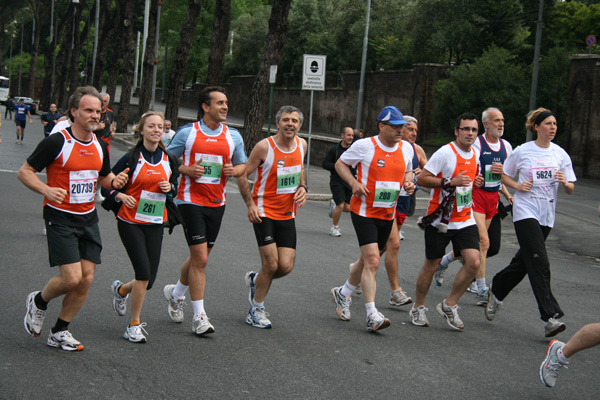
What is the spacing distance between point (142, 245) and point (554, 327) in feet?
11.4

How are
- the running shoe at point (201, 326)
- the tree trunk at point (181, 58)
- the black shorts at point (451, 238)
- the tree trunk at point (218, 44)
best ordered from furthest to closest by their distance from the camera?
1. the tree trunk at point (181, 58)
2. the tree trunk at point (218, 44)
3. the black shorts at point (451, 238)
4. the running shoe at point (201, 326)

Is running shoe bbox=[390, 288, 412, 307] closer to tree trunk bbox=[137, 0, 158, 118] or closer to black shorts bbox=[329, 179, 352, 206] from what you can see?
black shorts bbox=[329, 179, 352, 206]

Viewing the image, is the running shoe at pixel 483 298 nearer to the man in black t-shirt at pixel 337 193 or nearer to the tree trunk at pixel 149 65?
the man in black t-shirt at pixel 337 193

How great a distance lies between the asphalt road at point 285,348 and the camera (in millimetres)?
5324

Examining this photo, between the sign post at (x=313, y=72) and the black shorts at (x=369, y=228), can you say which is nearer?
the black shorts at (x=369, y=228)

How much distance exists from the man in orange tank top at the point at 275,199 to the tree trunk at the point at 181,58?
22.7 m

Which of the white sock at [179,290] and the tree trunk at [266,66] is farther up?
the tree trunk at [266,66]

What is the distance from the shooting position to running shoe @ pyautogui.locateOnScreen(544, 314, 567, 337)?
684 centimetres

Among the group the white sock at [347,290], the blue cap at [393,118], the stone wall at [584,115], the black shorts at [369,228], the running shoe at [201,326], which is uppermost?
the stone wall at [584,115]

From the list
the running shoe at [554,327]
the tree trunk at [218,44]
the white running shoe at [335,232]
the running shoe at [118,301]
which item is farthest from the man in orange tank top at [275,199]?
the tree trunk at [218,44]

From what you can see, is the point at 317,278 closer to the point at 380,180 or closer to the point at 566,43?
the point at 380,180

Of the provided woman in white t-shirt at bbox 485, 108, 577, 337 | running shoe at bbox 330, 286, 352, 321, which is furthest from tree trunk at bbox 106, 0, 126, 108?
woman in white t-shirt at bbox 485, 108, 577, 337

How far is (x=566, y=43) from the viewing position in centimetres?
3872

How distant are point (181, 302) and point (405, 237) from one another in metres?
7.51
